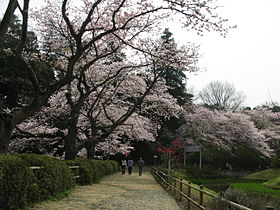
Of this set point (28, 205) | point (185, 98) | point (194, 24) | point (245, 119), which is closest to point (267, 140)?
point (245, 119)

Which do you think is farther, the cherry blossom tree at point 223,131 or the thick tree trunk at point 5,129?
the cherry blossom tree at point 223,131

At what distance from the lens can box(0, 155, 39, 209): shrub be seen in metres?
6.36

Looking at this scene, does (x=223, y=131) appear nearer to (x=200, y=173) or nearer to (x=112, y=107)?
(x=200, y=173)

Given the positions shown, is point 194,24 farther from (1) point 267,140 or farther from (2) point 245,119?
(1) point 267,140

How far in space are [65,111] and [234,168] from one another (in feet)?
81.5

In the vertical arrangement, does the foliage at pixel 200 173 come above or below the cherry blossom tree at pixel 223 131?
below

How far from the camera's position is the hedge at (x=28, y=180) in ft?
21.1

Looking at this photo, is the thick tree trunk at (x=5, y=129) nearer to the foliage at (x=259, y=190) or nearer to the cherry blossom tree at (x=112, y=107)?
the foliage at (x=259, y=190)

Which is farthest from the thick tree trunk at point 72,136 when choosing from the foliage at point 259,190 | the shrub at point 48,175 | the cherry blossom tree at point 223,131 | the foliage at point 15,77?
the cherry blossom tree at point 223,131

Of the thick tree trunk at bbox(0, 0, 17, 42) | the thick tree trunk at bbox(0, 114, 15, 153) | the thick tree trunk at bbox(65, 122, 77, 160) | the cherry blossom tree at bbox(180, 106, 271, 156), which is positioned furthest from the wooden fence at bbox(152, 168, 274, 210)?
the cherry blossom tree at bbox(180, 106, 271, 156)

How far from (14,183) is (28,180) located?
80 centimetres

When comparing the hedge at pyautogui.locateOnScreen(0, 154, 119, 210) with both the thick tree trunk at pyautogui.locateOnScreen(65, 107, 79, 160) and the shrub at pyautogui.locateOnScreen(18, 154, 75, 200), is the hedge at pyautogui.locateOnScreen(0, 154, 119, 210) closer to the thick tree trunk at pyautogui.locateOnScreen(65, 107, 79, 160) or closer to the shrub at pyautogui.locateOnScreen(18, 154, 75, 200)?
the shrub at pyautogui.locateOnScreen(18, 154, 75, 200)

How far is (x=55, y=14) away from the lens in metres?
15.3

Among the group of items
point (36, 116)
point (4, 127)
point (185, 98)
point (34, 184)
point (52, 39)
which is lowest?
point (34, 184)
